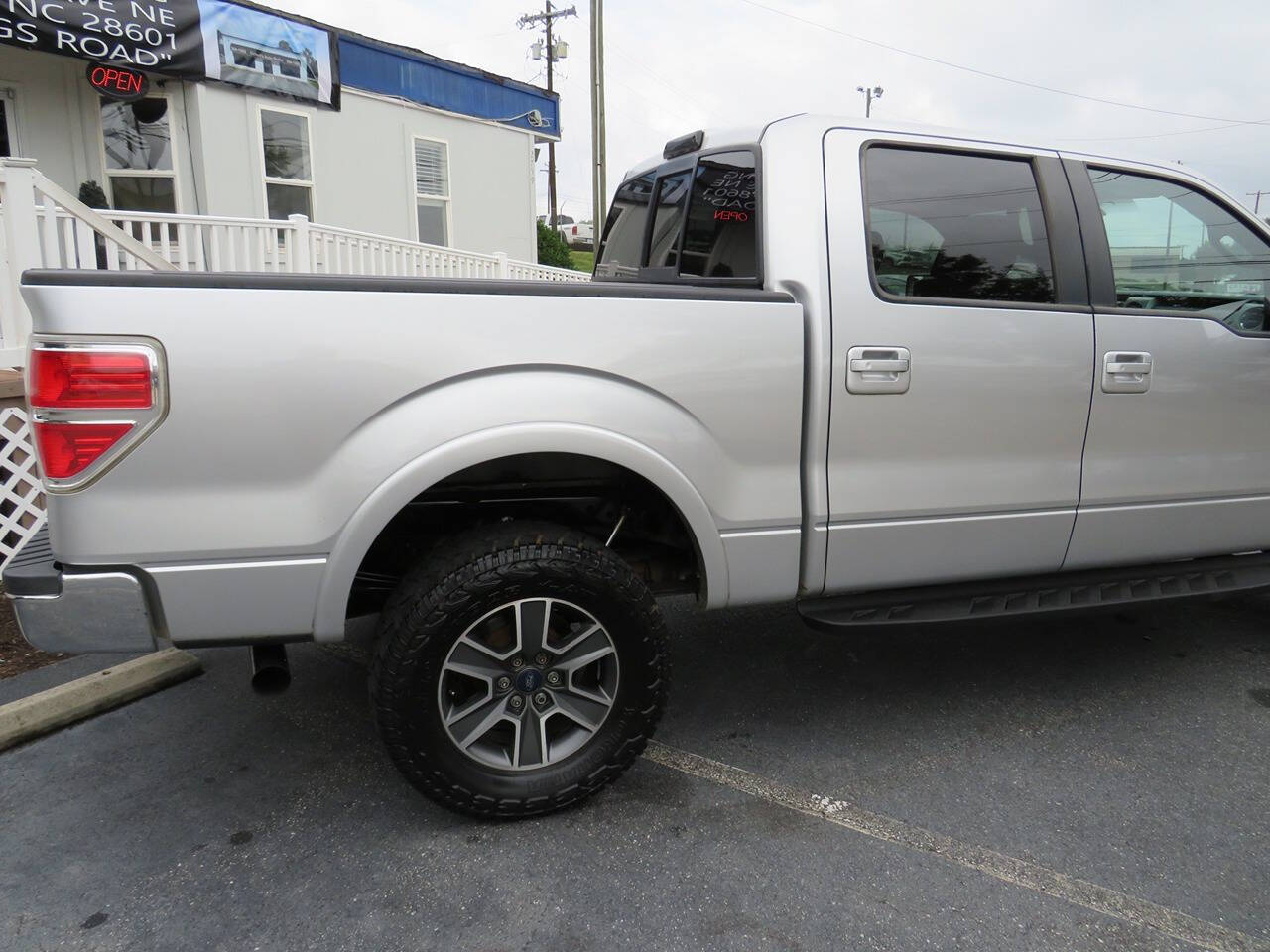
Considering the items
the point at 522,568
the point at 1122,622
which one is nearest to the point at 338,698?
the point at 522,568

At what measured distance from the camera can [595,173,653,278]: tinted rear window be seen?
396 centimetres

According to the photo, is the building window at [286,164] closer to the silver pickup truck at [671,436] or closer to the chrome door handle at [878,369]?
the silver pickup truck at [671,436]

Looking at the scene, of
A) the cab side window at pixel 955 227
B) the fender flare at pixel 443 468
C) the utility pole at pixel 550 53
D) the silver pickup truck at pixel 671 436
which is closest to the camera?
the silver pickup truck at pixel 671 436

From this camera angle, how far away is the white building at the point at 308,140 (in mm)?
9117

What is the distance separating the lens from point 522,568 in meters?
2.45

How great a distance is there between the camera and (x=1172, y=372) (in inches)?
124

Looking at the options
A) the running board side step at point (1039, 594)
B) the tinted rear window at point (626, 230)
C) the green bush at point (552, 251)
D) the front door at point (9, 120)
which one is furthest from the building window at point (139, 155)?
the green bush at point (552, 251)

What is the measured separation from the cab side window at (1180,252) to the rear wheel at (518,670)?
2.16 metres

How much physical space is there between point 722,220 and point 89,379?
7.02 feet

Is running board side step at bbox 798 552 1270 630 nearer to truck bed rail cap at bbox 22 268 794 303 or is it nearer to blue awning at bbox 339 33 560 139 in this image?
truck bed rail cap at bbox 22 268 794 303

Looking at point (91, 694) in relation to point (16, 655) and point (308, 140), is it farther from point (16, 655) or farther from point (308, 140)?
point (308, 140)

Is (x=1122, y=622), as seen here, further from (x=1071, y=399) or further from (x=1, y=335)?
(x=1, y=335)

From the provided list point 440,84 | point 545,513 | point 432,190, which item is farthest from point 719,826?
point 440,84

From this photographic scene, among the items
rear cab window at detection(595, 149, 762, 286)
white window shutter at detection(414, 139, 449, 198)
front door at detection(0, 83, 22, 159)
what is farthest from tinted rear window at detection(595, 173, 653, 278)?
white window shutter at detection(414, 139, 449, 198)
